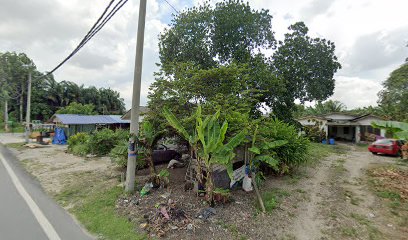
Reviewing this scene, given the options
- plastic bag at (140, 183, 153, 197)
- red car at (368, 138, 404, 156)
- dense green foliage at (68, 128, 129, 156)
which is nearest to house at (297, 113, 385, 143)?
red car at (368, 138, 404, 156)

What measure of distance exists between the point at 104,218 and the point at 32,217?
1661mm

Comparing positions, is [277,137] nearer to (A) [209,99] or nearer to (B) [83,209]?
(A) [209,99]

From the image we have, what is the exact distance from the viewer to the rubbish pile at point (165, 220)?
457 centimetres

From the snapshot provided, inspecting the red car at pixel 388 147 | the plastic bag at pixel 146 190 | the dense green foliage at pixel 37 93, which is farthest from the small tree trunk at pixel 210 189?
the dense green foliage at pixel 37 93

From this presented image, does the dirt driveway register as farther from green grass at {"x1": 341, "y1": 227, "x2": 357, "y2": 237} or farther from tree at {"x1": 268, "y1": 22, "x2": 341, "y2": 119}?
tree at {"x1": 268, "y1": 22, "x2": 341, "y2": 119}

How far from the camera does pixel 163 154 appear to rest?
35.4ft

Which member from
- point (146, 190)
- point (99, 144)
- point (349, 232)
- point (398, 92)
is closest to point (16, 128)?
point (99, 144)

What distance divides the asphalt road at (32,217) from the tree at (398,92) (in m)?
17.4

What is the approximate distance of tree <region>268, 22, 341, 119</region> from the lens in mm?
13781

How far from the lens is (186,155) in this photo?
10.9m

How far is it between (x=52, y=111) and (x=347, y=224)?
157 ft

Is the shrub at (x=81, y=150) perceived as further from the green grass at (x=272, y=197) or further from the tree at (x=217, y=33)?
the green grass at (x=272, y=197)

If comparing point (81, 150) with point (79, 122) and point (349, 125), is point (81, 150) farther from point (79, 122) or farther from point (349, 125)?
point (349, 125)

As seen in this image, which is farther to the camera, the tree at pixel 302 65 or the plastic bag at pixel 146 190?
the tree at pixel 302 65
